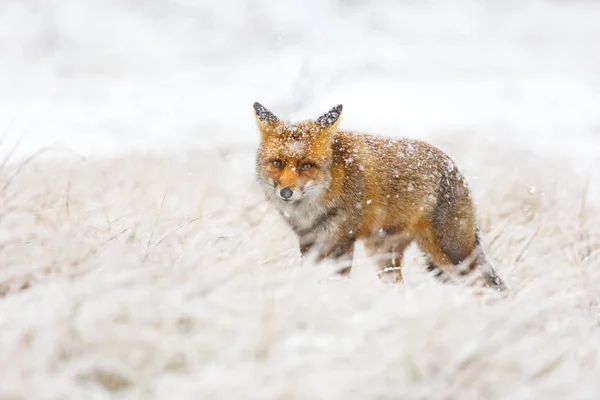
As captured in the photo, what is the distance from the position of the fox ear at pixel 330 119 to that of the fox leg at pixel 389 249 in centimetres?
111

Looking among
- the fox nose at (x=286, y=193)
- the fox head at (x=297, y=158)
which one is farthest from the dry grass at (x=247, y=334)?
the fox head at (x=297, y=158)

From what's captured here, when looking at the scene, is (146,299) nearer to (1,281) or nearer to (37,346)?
(37,346)

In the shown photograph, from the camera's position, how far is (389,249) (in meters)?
5.75

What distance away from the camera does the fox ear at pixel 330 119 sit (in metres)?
5.26

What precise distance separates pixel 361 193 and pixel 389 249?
803 millimetres

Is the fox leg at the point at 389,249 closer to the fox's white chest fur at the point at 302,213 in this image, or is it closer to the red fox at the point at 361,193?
the red fox at the point at 361,193

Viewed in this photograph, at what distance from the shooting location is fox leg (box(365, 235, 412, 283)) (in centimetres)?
556

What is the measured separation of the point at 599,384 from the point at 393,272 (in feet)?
11.6

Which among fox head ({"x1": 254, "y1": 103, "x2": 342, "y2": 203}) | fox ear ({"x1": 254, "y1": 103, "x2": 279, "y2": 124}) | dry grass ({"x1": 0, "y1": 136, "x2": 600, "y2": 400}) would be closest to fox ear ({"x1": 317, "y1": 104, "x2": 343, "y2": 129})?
fox head ({"x1": 254, "y1": 103, "x2": 342, "y2": 203})

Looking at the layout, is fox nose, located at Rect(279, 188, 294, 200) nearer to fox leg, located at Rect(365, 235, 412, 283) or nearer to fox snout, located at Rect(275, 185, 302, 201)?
fox snout, located at Rect(275, 185, 302, 201)

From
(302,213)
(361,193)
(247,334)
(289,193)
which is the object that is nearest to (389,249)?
(361,193)

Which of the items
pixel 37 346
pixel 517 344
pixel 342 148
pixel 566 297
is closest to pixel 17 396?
pixel 37 346

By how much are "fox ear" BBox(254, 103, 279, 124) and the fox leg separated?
1.41 m

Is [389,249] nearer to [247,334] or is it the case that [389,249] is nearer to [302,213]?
[302,213]
